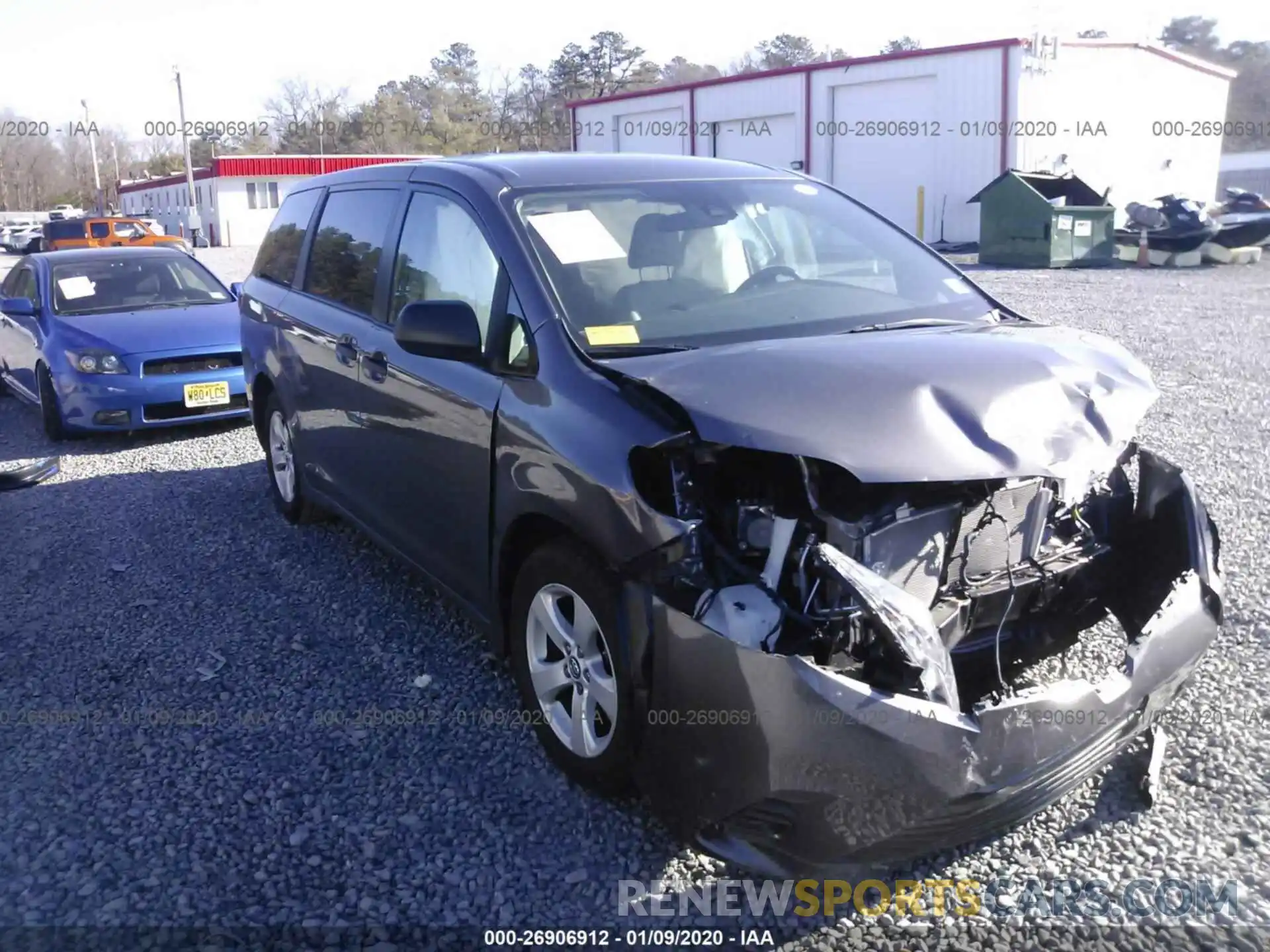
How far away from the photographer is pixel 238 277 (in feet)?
85.4

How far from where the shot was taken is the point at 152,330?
28.4 ft

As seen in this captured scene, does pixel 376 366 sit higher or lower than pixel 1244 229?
higher

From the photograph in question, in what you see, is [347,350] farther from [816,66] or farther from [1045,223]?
[816,66]

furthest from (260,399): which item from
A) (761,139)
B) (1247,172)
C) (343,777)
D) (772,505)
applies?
(1247,172)

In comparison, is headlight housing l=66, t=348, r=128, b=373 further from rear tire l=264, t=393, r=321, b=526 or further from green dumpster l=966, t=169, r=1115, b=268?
green dumpster l=966, t=169, r=1115, b=268

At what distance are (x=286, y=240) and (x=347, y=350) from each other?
161 centimetres

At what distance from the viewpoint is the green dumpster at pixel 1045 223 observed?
71.8ft

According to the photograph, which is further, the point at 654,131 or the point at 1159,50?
→ the point at 654,131

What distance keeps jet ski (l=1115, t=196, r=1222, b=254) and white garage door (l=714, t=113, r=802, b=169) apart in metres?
11.5

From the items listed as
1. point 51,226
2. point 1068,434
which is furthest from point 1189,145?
point 1068,434

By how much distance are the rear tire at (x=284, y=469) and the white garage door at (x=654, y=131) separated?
1162 inches

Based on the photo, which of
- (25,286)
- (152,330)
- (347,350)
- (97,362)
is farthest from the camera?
(25,286)

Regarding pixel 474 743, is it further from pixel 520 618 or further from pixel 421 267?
pixel 421 267

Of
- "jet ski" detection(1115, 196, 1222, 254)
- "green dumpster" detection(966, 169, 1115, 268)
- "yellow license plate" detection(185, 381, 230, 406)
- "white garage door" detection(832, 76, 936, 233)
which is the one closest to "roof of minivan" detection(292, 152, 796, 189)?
"yellow license plate" detection(185, 381, 230, 406)
